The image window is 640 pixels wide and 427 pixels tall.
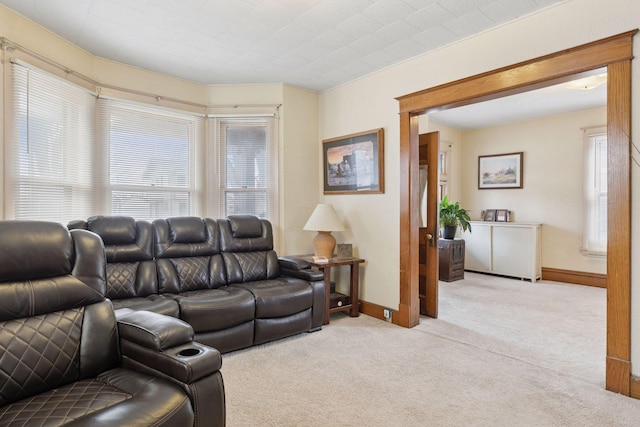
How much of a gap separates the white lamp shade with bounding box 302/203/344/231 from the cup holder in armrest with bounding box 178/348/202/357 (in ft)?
7.98

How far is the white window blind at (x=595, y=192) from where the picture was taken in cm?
539

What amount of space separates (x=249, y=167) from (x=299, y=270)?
1531 millimetres

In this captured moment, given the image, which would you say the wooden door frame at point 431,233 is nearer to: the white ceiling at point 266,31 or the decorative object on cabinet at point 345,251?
the decorative object on cabinet at point 345,251

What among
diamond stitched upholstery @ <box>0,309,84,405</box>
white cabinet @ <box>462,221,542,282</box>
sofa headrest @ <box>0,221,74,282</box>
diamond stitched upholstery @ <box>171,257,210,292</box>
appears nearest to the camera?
diamond stitched upholstery @ <box>0,309,84,405</box>

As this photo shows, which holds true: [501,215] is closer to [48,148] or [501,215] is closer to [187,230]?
[187,230]

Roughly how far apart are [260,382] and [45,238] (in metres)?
1.57

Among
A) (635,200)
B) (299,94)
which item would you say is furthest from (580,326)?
(299,94)

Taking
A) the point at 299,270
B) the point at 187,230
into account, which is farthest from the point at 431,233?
the point at 187,230

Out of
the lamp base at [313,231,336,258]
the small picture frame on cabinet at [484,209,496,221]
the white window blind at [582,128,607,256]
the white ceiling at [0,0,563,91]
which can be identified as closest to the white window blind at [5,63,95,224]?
the white ceiling at [0,0,563,91]

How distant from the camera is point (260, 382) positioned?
2.45 metres

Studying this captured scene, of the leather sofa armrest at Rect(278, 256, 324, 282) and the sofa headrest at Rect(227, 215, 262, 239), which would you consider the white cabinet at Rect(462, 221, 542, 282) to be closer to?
the leather sofa armrest at Rect(278, 256, 324, 282)

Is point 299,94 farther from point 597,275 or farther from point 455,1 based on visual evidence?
point 597,275

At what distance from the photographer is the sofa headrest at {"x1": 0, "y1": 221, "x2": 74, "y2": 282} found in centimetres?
158

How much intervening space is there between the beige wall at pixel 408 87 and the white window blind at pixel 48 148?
2.60 metres
